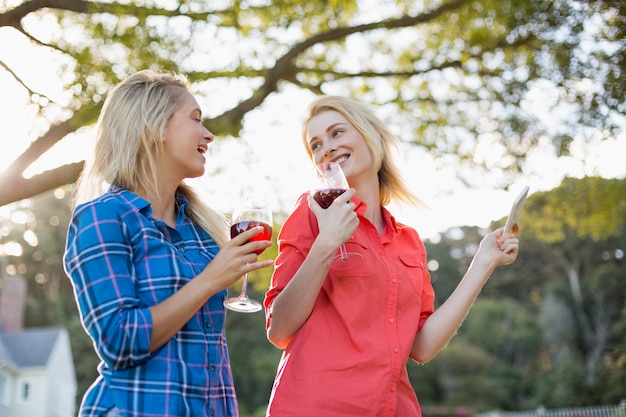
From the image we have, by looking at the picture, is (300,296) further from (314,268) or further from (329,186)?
(329,186)

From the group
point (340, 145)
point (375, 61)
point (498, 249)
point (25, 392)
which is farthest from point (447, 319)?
point (25, 392)

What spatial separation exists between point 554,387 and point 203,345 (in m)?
27.2

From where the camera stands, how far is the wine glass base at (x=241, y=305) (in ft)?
8.27

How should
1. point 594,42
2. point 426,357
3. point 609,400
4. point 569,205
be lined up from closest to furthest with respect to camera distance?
point 426,357 < point 594,42 < point 569,205 < point 609,400

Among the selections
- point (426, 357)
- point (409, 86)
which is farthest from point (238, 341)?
point (426, 357)

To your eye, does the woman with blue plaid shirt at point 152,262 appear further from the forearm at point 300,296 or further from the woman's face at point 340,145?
the woman's face at point 340,145

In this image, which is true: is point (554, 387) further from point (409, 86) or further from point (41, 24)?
point (41, 24)

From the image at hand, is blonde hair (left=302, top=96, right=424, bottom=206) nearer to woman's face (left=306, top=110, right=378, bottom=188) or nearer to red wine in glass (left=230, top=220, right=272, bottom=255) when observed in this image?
woman's face (left=306, top=110, right=378, bottom=188)

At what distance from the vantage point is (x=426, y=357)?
2.95 metres

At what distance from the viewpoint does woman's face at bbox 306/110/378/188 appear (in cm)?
317

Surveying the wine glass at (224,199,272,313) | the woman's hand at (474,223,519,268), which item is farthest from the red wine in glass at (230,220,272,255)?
the woman's hand at (474,223,519,268)

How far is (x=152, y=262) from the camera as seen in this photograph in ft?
7.70

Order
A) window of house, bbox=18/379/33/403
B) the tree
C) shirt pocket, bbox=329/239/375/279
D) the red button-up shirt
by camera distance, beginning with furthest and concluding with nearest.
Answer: window of house, bbox=18/379/33/403, the tree, shirt pocket, bbox=329/239/375/279, the red button-up shirt

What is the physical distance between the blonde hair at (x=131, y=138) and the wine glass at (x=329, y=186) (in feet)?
1.94
